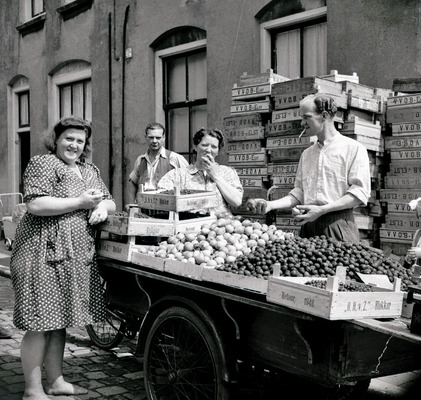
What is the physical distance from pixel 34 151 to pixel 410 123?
9.79 m

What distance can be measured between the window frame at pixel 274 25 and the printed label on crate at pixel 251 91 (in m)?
1.20

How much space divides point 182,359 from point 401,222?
2.93 metres

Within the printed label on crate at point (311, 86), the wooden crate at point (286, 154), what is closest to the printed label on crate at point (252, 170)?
the wooden crate at point (286, 154)

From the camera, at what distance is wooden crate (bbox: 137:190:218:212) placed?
13.8 feet

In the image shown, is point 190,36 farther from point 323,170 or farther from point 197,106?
point 323,170

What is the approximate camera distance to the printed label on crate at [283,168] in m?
6.01

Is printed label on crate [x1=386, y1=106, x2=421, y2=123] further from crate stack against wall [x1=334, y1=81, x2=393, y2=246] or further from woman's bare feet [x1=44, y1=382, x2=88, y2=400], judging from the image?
woman's bare feet [x1=44, y1=382, x2=88, y2=400]

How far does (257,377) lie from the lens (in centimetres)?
340

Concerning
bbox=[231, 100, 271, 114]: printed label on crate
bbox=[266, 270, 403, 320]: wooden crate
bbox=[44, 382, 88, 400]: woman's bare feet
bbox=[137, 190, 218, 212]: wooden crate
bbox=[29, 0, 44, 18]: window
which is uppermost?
bbox=[29, 0, 44, 18]: window

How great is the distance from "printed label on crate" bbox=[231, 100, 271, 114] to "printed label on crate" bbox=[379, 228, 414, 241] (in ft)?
5.63

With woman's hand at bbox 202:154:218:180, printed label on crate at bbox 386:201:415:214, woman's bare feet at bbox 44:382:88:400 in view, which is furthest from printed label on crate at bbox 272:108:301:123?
woman's bare feet at bbox 44:382:88:400

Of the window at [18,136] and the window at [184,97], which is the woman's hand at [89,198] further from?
the window at [18,136]

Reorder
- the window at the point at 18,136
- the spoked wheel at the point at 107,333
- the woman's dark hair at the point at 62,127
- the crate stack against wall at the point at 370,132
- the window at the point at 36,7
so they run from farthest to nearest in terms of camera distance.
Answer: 1. the window at the point at 18,136
2. the window at the point at 36,7
3. the crate stack against wall at the point at 370,132
4. the spoked wheel at the point at 107,333
5. the woman's dark hair at the point at 62,127

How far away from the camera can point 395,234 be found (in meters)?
5.57
